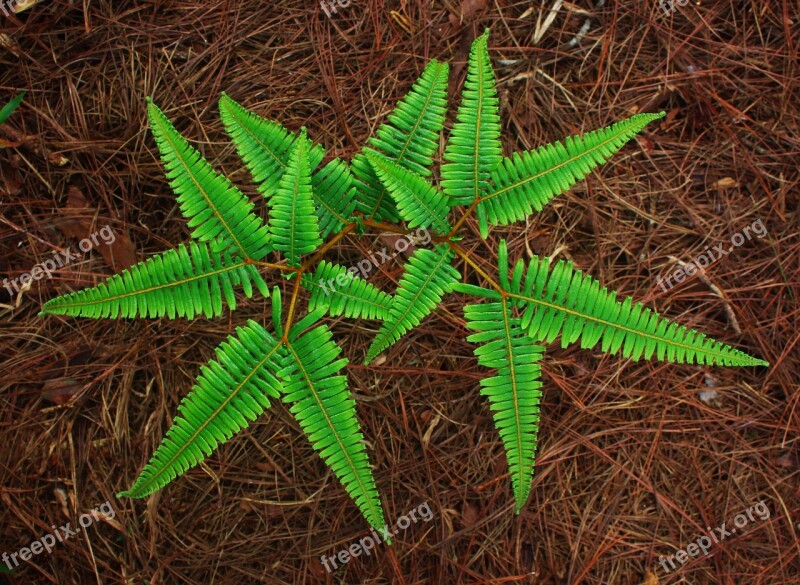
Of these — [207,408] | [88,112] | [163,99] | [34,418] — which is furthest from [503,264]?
[34,418]

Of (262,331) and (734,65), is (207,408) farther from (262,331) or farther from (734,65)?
(734,65)

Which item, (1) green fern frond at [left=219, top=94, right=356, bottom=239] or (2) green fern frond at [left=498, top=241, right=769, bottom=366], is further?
(1) green fern frond at [left=219, top=94, right=356, bottom=239]

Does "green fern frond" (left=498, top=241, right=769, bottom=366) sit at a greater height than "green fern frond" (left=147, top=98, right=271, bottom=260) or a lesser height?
lesser

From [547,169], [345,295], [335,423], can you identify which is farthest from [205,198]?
[547,169]

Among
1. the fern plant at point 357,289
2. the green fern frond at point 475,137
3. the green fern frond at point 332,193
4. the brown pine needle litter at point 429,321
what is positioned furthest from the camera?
the brown pine needle litter at point 429,321

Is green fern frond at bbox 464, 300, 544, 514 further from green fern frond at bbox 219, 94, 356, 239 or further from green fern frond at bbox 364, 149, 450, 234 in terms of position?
green fern frond at bbox 219, 94, 356, 239

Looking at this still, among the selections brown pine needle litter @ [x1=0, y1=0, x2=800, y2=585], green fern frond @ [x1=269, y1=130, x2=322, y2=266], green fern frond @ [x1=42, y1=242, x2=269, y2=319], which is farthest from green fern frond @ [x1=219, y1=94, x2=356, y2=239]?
brown pine needle litter @ [x1=0, y1=0, x2=800, y2=585]

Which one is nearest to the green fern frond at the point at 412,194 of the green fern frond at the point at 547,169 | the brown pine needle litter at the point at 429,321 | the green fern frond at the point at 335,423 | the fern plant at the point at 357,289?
the fern plant at the point at 357,289

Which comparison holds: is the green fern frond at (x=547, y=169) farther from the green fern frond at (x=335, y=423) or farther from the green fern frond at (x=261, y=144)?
the green fern frond at (x=335, y=423)
